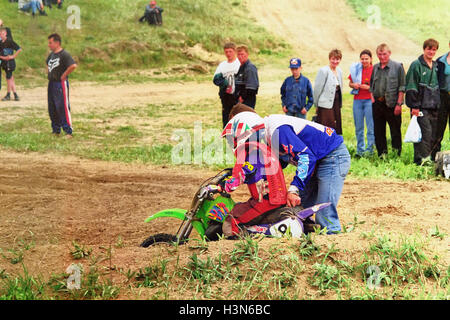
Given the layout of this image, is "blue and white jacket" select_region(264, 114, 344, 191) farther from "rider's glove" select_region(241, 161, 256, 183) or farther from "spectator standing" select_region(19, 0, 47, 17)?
"spectator standing" select_region(19, 0, 47, 17)

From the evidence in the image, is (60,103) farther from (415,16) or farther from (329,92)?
(415,16)

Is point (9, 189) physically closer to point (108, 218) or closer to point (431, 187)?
point (108, 218)

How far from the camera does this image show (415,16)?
131 ft

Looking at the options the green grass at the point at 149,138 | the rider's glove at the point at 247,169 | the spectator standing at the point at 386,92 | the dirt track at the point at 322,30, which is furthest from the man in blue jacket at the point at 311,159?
the dirt track at the point at 322,30

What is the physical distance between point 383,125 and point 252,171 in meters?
6.46

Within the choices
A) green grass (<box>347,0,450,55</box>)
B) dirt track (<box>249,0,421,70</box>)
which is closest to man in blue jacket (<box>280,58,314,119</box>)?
dirt track (<box>249,0,421,70</box>)

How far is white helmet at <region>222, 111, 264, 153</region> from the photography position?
539 cm

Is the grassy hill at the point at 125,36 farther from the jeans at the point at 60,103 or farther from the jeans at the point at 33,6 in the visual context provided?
the jeans at the point at 60,103

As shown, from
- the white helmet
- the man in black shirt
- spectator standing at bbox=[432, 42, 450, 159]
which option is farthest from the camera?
the man in black shirt

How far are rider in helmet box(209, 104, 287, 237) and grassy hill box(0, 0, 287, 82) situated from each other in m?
19.2

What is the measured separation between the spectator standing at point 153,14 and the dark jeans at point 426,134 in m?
22.0

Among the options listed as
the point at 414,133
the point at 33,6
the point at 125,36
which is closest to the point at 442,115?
the point at 414,133

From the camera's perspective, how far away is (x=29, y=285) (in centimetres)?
489
